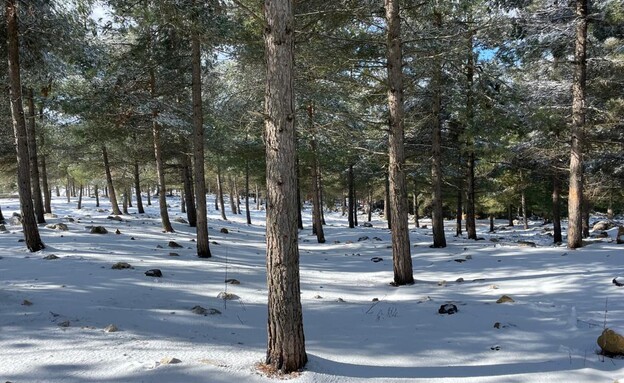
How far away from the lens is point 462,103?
12.4 metres

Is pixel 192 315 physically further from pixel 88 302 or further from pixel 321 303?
pixel 321 303

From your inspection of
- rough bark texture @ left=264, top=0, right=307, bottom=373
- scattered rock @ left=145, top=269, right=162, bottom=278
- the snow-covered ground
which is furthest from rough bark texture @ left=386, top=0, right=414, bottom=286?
scattered rock @ left=145, top=269, right=162, bottom=278

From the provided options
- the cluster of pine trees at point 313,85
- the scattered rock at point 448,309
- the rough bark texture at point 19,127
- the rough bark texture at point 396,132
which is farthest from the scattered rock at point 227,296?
the rough bark texture at point 19,127

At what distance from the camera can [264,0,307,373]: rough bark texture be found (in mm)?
3469

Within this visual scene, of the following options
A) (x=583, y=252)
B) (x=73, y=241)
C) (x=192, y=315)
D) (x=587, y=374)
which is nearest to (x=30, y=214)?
(x=73, y=241)

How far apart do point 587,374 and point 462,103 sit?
33.9ft

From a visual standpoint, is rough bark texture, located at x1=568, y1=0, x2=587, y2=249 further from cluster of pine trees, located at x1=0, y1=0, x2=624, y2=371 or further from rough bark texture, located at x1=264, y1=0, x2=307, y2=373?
rough bark texture, located at x1=264, y1=0, x2=307, y2=373

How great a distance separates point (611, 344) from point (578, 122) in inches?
347

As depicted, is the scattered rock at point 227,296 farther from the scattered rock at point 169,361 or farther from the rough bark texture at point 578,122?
the rough bark texture at point 578,122

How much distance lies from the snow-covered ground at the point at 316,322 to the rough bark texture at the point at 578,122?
6.11 ft

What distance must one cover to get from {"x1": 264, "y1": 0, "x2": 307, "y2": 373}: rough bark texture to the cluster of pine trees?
0.04 feet

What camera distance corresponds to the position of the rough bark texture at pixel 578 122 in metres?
10.4

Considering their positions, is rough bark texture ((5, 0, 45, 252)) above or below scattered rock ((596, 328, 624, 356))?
above

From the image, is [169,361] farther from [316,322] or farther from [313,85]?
[313,85]
